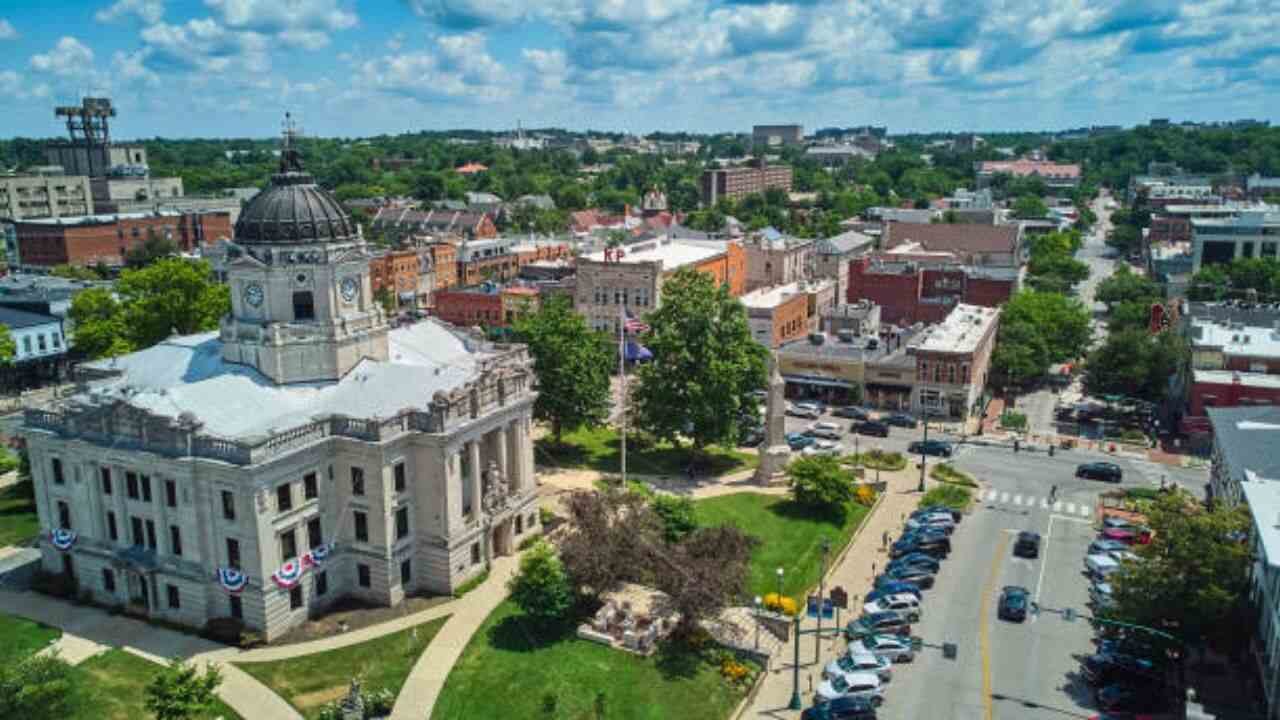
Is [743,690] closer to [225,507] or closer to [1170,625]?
[1170,625]

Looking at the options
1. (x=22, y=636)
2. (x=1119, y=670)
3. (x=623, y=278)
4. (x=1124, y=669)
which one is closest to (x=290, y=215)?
(x=22, y=636)

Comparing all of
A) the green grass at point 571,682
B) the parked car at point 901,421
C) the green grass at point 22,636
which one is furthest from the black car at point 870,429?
the green grass at point 22,636

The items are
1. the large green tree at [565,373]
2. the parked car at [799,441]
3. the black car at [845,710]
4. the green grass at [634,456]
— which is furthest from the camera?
the parked car at [799,441]

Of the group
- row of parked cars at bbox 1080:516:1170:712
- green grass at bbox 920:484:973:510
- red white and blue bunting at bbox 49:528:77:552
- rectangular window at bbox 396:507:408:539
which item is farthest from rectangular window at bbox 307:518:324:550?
green grass at bbox 920:484:973:510

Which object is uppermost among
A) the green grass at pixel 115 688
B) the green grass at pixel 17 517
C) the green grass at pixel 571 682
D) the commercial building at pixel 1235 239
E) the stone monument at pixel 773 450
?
the commercial building at pixel 1235 239

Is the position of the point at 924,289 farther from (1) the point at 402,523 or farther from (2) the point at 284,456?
(2) the point at 284,456

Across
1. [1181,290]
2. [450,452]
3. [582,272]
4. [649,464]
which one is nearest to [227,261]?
[450,452]

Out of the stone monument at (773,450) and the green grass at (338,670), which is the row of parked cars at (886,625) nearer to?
the stone monument at (773,450)
